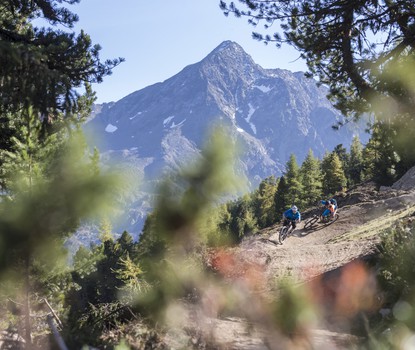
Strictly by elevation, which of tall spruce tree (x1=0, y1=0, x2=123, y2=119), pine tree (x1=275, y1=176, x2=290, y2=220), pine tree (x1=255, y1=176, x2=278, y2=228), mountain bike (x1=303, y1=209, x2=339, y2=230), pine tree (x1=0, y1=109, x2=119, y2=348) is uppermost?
tall spruce tree (x1=0, y1=0, x2=123, y2=119)

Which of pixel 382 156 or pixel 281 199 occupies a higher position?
pixel 382 156

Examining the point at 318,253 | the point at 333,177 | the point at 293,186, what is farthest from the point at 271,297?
the point at 333,177

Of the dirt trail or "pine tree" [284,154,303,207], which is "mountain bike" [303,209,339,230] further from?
"pine tree" [284,154,303,207]

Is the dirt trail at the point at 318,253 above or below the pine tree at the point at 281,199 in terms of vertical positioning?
above

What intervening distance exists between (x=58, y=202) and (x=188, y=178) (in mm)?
1221

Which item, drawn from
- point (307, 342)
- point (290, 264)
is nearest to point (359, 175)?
point (290, 264)

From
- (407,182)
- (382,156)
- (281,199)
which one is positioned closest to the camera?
(382,156)

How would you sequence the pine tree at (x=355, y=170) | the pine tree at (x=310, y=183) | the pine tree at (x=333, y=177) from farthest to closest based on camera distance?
the pine tree at (x=355, y=170) → the pine tree at (x=333, y=177) → the pine tree at (x=310, y=183)

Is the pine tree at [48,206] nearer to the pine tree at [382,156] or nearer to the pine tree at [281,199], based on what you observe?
the pine tree at [382,156]

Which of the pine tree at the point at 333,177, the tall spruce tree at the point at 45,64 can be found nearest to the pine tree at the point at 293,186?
the pine tree at the point at 333,177

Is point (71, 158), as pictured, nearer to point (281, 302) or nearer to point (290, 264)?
point (281, 302)

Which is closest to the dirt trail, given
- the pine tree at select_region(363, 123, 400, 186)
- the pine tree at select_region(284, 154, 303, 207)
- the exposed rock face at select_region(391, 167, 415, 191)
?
the pine tree at select_region(363, 123, 400, 186)

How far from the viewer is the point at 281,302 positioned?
16.7 feet

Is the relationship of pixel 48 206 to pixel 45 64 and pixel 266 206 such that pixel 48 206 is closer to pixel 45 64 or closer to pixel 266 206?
pixel 45 64
